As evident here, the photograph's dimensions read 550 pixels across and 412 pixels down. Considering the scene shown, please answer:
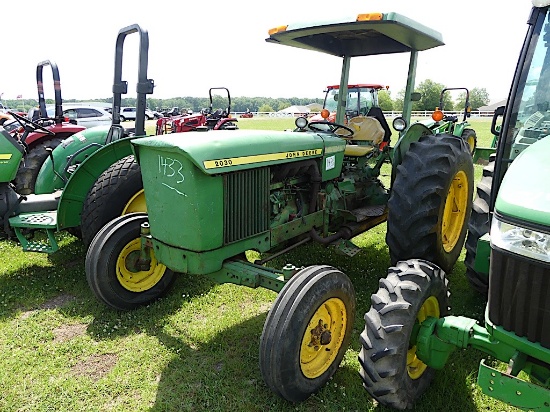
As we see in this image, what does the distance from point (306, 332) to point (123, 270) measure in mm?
1747

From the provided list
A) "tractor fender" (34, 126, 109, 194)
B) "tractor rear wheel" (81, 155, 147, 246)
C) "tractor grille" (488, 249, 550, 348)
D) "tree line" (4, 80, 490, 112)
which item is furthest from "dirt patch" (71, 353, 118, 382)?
"tree line" (4, 80, 490, 112)

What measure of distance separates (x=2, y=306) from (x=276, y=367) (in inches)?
109

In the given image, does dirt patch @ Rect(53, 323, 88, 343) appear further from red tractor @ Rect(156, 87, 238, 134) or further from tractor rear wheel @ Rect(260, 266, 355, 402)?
red tractor @ Rect(156, 87, 238, 134)

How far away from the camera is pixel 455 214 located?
14.4 feet

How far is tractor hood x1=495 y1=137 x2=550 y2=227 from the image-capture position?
172 centimetres

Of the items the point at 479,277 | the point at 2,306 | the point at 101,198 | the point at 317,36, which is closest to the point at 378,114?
the point at 317,36

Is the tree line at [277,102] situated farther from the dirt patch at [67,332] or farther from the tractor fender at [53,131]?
the dirt patch at [67,332]

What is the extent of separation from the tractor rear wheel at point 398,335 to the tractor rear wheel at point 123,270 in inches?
76.0

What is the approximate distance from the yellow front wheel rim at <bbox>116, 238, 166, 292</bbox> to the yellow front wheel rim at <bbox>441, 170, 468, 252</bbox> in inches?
104

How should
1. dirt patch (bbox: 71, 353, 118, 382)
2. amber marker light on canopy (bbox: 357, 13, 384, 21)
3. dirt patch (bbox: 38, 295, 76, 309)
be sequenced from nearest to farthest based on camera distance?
dirt patch (bbox: 71, 353, 118, 382) → amber marker light on canopy (bbox: 357, 13, 384, 21) → dirt patch (bbox: 38, 295, 76, 309)

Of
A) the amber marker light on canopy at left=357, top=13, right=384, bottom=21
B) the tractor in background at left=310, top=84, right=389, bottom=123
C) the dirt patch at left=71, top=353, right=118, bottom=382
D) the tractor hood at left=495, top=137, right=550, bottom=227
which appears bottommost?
the dirt patch at left=71, top=353, right=118, bottom=382

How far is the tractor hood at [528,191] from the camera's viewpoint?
1.72m

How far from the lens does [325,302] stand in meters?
2.76

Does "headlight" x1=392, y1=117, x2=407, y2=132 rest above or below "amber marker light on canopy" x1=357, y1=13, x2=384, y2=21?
below
